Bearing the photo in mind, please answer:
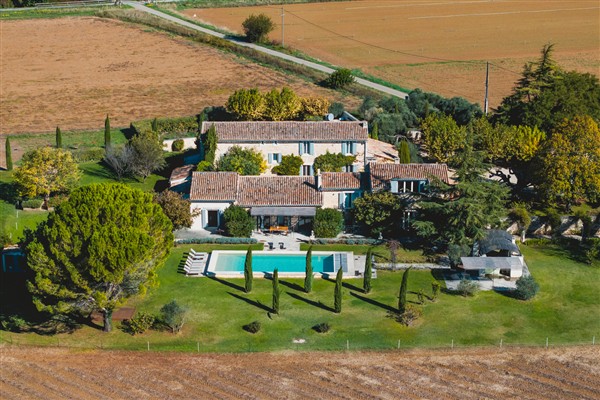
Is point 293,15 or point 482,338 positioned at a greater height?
point 293,15

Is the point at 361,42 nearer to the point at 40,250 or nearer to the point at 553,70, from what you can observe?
the point at 553,70

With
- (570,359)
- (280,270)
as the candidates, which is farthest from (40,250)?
(570,359)

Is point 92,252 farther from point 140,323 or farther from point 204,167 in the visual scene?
point 204,167

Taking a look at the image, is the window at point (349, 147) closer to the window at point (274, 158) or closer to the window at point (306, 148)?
the window at point (306, 148)

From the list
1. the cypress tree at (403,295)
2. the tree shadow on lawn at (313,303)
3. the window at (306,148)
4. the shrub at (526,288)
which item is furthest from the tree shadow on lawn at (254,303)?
the window at (306,148)

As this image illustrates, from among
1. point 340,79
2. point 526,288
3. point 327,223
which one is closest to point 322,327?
point 526,288

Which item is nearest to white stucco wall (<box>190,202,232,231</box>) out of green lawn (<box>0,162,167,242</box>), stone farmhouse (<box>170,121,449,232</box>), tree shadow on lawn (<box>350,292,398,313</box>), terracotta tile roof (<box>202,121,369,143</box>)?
stone farmhouse (<box>170,121,449,232</box>)

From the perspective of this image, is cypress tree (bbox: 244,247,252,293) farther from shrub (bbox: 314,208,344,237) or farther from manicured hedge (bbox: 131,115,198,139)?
manicured hedge (bbox: 131,115,198,139)
